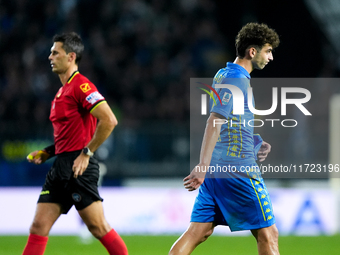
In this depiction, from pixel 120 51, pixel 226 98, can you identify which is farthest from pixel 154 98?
pixel 226 98

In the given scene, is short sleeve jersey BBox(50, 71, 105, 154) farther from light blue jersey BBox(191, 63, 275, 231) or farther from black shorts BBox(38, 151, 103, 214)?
light blue jersey BBox(191, 63, 275, 231)

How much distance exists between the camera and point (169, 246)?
876cm

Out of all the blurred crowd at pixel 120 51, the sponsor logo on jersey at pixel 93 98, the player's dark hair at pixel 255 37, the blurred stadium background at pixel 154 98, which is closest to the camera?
the player's dark hair at pixel 255 37

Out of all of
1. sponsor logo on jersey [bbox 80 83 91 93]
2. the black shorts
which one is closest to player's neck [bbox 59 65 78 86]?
sponsor logo on jersey [bbox 80 83 91 93]

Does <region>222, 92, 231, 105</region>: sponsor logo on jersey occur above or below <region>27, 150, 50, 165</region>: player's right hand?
above

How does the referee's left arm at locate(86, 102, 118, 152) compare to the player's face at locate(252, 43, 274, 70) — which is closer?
the player's face at locate(252, 43, 274, 70)

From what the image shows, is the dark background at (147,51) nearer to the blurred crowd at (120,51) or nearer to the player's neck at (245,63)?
the blurred crowd at (120,51)

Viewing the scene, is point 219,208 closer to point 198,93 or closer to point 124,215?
point 124,215

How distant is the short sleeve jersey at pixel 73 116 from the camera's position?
16.3ft

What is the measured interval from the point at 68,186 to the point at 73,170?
8.2 inches

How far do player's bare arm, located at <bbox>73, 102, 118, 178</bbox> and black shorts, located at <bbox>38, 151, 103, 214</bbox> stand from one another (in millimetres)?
145

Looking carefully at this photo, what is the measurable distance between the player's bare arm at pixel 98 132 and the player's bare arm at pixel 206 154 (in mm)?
1065

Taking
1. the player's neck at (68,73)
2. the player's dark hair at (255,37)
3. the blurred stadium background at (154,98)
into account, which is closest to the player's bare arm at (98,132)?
the player's neck at (68,73)

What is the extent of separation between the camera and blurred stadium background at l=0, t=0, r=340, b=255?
10.6 m
